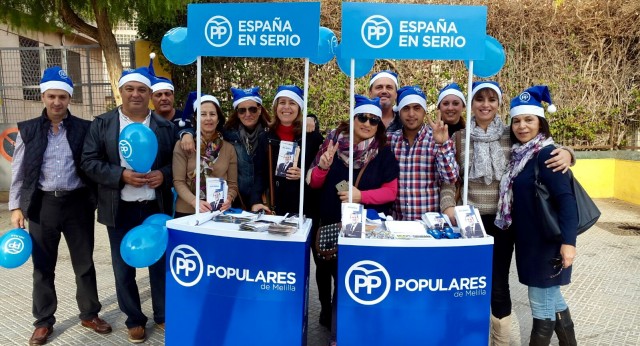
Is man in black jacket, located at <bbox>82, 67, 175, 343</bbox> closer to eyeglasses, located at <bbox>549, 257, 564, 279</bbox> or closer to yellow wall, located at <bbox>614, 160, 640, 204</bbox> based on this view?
eyeglasses, located at <bbox>549, 257, 564, 279</bbox>

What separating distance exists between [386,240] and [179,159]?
5.74 feet

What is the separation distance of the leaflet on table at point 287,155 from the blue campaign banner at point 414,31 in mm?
1009

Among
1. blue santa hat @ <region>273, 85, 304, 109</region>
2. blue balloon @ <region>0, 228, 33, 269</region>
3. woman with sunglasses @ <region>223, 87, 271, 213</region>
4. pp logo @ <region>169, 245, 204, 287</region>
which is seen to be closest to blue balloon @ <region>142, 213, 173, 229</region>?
pp logo @ <region>169, 245, 204, 287</region>

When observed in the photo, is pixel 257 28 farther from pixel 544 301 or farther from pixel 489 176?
pixel 544 301

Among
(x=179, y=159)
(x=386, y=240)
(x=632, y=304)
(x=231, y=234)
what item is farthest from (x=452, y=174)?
(x=632, y=304)

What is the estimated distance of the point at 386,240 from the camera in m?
2.67

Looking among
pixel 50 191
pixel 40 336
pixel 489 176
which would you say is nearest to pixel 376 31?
pixel 489 176

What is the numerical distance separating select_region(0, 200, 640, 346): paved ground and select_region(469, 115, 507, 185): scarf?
148 cm

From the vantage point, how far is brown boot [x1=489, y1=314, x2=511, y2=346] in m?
3.32

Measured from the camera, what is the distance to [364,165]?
3.31 m

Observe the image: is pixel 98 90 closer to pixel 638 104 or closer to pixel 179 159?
pixel 179 159

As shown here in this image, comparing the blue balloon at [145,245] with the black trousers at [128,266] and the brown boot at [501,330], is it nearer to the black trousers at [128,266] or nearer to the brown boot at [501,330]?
the black trousers at [128,266]

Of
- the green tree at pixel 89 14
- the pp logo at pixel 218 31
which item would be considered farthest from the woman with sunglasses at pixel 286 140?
the green tree at pixel 89 14

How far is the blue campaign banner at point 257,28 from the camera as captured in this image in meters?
2.80
